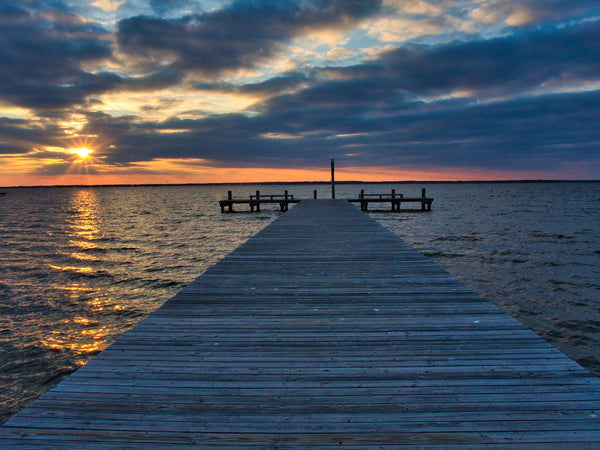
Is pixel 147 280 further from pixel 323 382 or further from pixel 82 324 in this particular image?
pixel 323 382

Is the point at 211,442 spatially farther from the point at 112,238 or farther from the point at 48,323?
the point at 112,238

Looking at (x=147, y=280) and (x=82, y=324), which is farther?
(x=147, y=280)

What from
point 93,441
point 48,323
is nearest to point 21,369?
point 48,323

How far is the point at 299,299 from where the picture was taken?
455 centimetres

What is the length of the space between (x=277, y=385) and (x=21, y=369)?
598cm

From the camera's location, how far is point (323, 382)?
2.62 meters

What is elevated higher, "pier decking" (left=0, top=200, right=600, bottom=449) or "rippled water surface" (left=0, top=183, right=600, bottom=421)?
"pier decking" (left=0, top=200, right=600, bottom=449)

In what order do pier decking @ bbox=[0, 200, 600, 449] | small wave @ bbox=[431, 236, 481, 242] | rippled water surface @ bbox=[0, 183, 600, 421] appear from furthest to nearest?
small wave @ bbox=[431, 236, 481, 242] → rippled water surface @ bbox=[0, 183, 600, 421] → pier decking @ bbox=[0, 200, 600, 449]

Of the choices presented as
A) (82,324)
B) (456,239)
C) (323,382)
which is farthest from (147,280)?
(456,239)

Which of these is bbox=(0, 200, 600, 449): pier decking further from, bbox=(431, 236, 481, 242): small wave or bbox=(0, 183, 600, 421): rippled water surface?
bbox=(431, 236, 481, 242): small wave

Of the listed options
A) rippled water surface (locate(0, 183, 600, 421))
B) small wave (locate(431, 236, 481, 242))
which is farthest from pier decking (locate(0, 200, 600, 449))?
small wave (locate(431, 236, 481, 242))

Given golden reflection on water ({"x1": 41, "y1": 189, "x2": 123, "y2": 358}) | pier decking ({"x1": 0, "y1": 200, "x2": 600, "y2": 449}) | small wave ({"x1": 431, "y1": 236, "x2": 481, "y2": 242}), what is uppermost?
Result: pier decking ({"x1": 0, "y1": 200, "x2": 600, "y2": 449})

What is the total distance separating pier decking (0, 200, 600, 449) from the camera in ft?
6.82

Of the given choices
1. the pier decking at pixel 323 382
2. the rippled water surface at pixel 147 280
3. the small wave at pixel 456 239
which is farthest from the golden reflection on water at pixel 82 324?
the small wave at pixel 456 239
